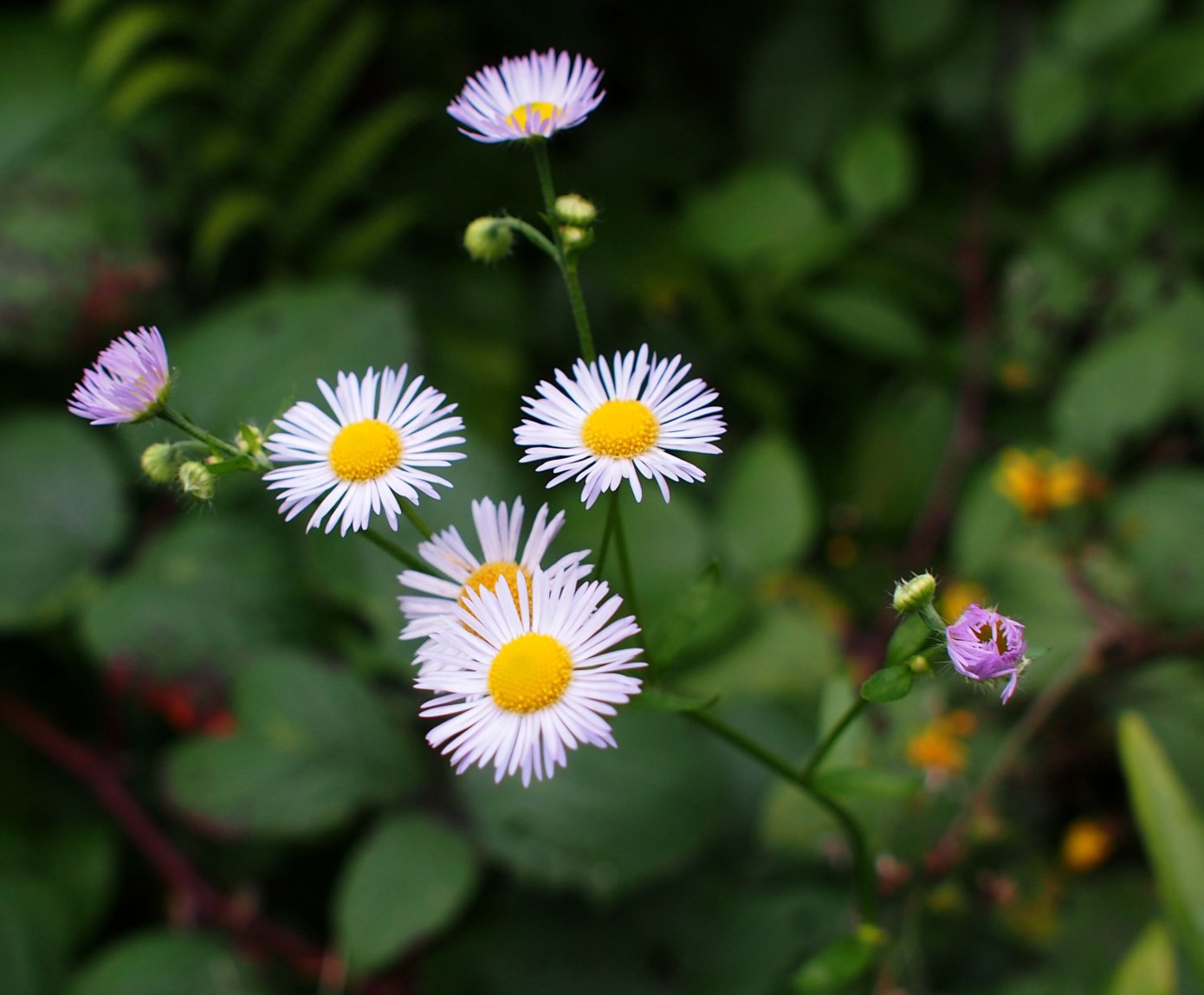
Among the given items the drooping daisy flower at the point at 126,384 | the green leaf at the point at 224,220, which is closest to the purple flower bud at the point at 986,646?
the drooping daisy flower at the point at 126,384

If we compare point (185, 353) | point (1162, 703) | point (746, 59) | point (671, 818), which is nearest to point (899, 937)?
point (671, 818)

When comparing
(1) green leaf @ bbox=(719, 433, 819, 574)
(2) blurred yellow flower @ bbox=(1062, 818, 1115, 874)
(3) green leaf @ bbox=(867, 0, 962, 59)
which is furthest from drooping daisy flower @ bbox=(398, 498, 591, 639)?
(3) green leaf @ bbox=(867, 0, 962, 59)

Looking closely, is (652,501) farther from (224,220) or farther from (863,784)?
(224,220)

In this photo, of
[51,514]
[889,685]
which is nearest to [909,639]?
[889,685]

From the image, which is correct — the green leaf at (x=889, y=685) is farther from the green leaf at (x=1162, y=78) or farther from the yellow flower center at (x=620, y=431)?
the green leaf at (x=1162, y=78)

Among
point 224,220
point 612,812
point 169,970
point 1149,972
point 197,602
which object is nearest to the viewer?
point 1149,972

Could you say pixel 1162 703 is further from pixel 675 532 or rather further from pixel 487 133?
pixel 487 133

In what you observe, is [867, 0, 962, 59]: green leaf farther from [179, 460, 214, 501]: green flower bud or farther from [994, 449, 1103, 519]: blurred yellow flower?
[179, 460, 214, 501]: green flower bud

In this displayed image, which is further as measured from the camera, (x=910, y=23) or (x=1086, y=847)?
(x=910, y=23)
